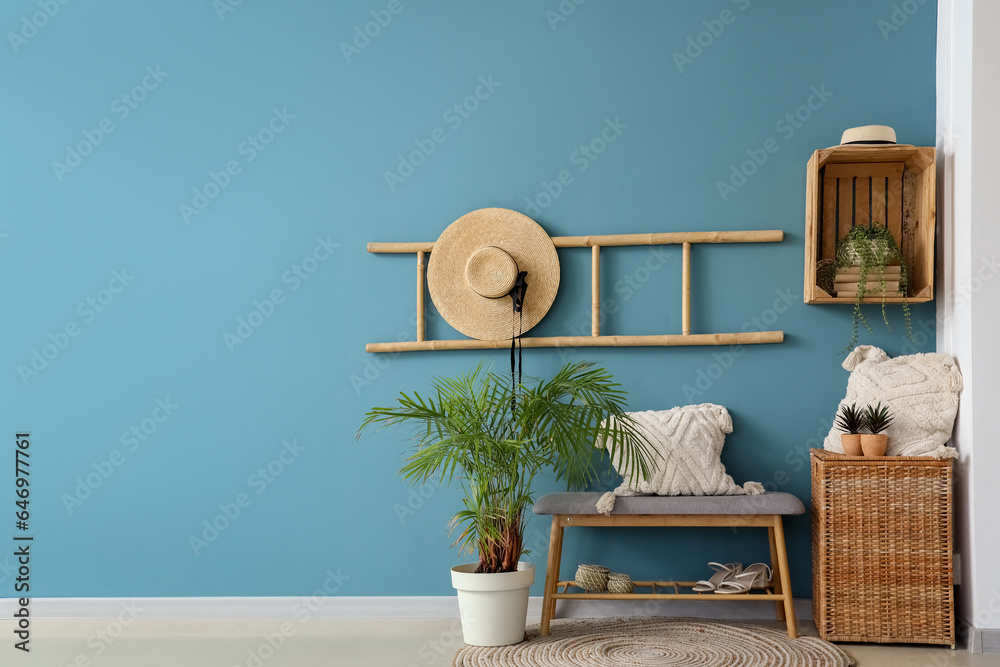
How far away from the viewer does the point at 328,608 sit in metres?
3.16

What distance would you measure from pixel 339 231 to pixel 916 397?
2.27 meters

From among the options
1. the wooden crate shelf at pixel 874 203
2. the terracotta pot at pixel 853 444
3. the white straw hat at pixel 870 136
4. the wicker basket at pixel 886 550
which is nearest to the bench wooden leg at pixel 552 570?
the wicker basket at pixel 886 550

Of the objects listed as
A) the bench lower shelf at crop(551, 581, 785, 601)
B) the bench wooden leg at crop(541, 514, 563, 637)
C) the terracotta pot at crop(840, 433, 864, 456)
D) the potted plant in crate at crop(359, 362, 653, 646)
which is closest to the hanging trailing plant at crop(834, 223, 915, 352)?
the terracotta pot at crop(840, 433, 864, 456)

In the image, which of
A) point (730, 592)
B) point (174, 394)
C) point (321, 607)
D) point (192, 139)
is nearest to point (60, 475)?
point (174, 394)

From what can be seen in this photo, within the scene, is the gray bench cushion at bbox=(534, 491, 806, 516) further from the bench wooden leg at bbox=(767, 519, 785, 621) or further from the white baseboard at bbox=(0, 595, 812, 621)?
the white baseboard at bbox=(0, 595, 812, 621)

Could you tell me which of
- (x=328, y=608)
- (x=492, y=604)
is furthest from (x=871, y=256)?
(x=328, y=608)

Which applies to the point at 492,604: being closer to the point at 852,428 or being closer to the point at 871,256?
the point at 852,428

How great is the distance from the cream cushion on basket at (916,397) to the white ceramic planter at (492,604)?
127 cm

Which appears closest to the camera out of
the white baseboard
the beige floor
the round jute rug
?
the round jute rug

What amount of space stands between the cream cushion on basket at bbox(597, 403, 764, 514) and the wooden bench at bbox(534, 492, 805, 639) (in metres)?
0.05

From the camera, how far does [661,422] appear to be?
2.91 m

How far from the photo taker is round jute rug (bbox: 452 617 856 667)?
249cm

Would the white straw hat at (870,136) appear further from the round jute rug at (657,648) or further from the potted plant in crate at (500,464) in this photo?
the round jute rug at (657,648)

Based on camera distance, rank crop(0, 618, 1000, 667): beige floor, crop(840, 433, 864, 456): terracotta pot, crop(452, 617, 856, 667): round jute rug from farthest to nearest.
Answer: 1. crop(840, 433, 864, 456): terracotta pot
2. crop(0, 618, 1000, 667): beige floor
3. crop(452, 617, 856, 667): round jute rug
